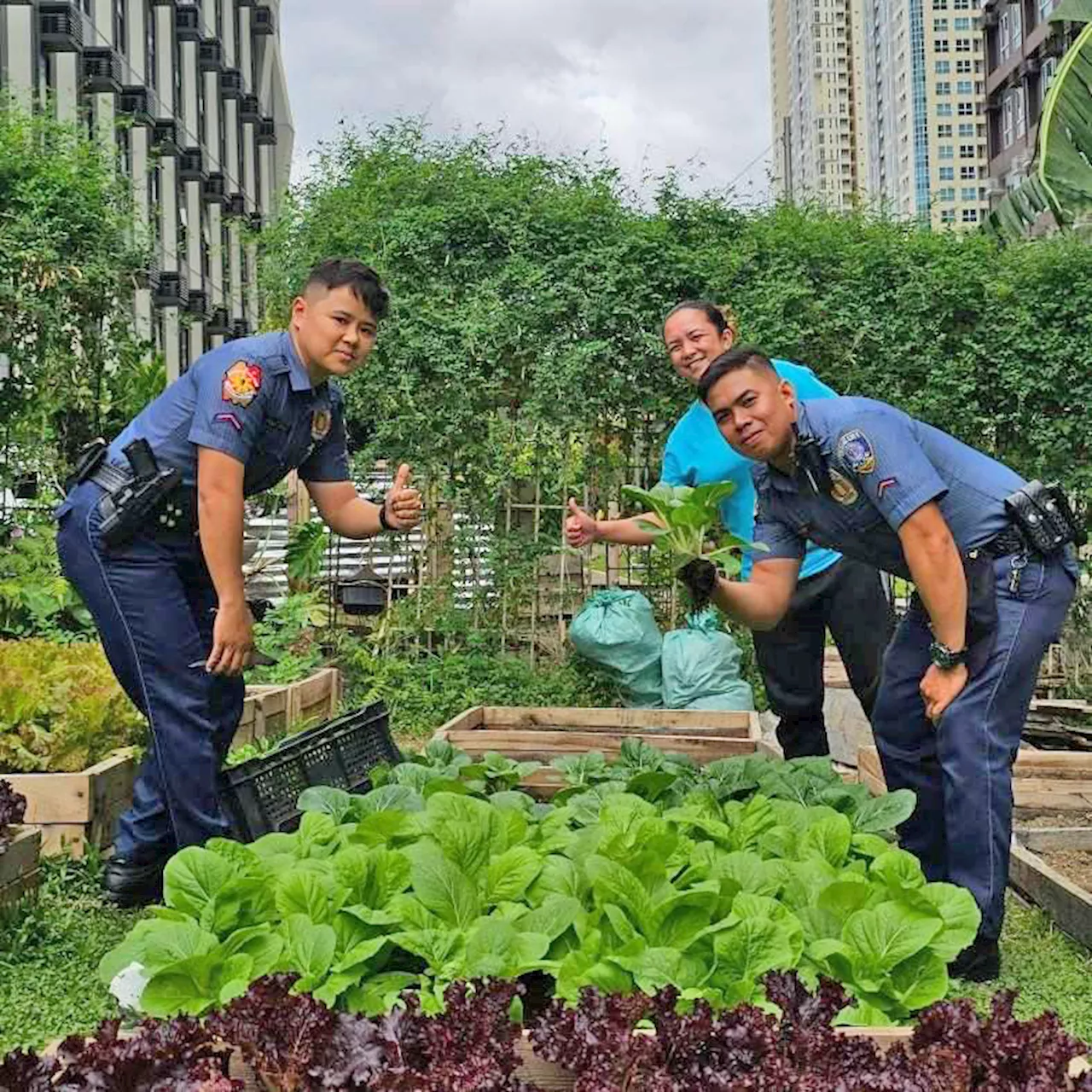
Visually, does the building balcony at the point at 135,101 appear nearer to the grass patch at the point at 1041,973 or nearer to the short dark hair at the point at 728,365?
the short dark hair at the point at 728,365

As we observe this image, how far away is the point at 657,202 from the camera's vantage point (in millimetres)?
8211

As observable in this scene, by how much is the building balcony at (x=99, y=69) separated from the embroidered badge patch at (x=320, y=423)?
24238 mm

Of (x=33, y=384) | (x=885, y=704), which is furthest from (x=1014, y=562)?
(x=33, y=384)

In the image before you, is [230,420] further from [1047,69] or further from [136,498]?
[1047,69]

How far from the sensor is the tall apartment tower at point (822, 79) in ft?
374

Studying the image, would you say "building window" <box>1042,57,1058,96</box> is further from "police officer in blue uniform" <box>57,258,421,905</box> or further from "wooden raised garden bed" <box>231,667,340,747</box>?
"police officer in blue uniform" <box>57,258,421,905</box>

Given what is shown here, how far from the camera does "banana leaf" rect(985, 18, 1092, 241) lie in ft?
24.6

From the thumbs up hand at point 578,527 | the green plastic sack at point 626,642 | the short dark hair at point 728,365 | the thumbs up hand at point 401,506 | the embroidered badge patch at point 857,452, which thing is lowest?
the green plastic sack at point 626,642

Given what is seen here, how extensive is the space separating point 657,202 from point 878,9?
123779 millimetres

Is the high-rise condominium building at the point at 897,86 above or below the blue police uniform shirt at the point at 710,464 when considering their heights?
above

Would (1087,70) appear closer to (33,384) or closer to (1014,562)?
(1014,562)

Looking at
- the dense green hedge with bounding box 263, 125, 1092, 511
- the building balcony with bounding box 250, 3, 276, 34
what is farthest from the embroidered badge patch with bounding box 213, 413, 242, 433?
the building balcony with bounding box 250, 3, 276, 34

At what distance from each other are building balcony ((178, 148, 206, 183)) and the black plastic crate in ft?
98.5

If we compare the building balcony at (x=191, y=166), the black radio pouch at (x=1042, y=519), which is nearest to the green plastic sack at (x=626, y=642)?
the black radio pouch at (x=1042, y=519)
